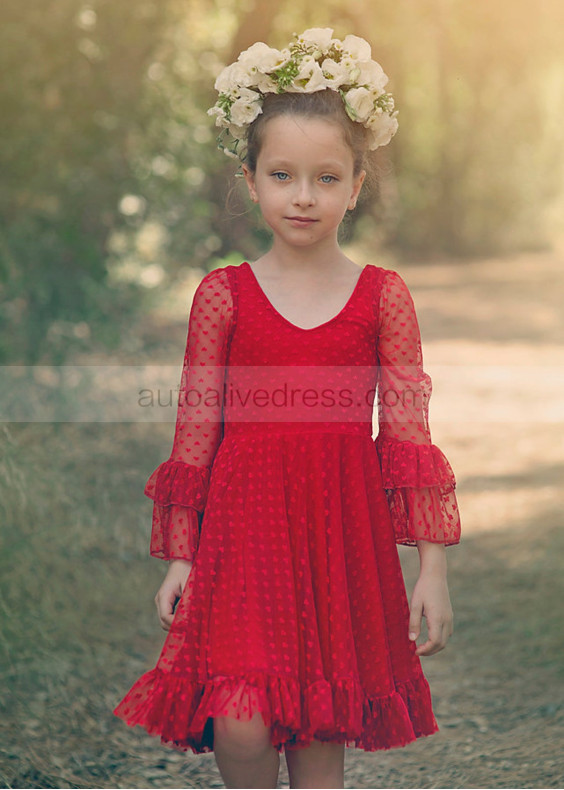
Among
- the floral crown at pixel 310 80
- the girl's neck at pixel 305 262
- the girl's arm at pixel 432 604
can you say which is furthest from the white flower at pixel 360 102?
the girl's arm at pixel 432 604

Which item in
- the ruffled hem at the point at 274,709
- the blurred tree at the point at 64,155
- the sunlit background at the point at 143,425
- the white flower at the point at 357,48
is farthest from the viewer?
the blurred tree at the point at 64,155

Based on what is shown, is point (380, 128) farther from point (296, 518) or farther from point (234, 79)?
point (296, 518)

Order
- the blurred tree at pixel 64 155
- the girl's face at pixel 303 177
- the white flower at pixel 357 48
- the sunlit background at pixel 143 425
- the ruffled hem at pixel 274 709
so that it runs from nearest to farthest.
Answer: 1. the ruffled hem at pixel 274 709
2. the girl's face at pixel 303 177
3. the white flower at pixel 357 48
4. the sunlit background at pixel 143 425
5. the blurred tree at pixel 64 155

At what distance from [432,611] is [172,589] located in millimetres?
418

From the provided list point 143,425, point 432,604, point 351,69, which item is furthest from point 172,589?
point 143,425

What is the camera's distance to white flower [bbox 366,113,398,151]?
1.80 meters

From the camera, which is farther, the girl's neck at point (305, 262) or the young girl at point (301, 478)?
the girl's neck at point (305, 262)

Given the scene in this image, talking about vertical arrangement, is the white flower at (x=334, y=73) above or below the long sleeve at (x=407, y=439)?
above

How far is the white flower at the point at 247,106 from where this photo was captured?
1.78m

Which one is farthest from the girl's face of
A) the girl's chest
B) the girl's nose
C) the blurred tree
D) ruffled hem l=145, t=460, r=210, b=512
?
the blurred tree

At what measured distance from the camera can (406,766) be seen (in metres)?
2.77

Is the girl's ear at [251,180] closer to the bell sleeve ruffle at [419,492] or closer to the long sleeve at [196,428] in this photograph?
the long sleeve at [196,428]

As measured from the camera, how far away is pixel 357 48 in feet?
5.91

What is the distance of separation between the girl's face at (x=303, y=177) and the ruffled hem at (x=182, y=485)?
405mm
